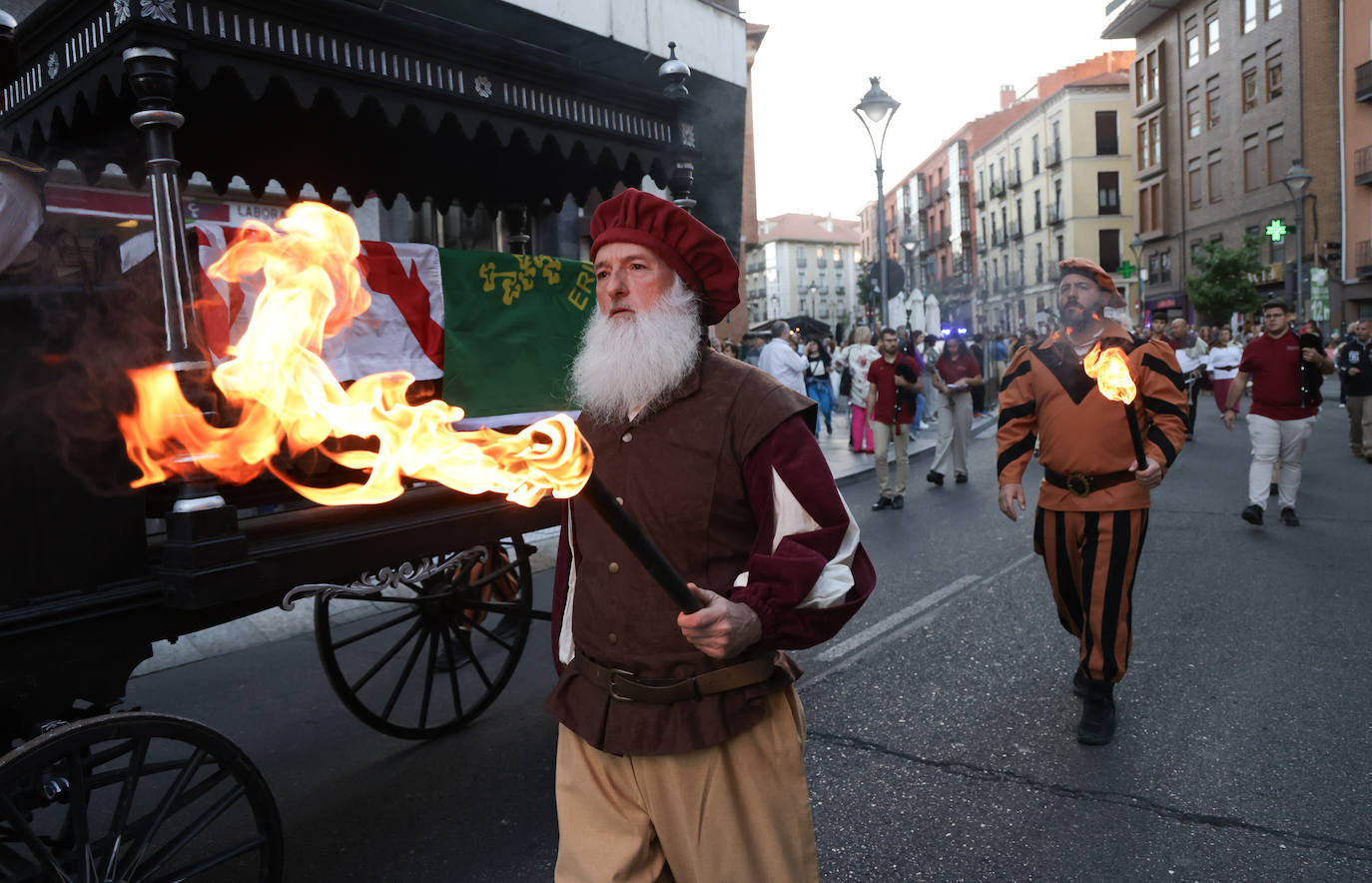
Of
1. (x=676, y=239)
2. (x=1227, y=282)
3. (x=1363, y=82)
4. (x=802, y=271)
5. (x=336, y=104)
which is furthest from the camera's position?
(x=802, y=271)

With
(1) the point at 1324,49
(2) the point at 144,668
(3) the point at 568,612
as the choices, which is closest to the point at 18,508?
(3) the point at 568,612

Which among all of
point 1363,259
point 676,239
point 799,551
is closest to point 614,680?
point 799,551

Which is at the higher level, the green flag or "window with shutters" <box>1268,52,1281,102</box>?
"window with shutters" <box>1268,52,1281,102</box>

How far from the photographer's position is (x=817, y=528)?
1.96 m

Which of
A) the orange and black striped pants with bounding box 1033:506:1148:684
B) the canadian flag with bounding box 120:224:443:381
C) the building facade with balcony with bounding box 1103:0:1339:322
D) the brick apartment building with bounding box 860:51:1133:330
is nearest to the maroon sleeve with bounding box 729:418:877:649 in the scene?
the orange and black striped pants with bounding box 1033:506:1148:684

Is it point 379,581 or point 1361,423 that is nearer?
point 379,581

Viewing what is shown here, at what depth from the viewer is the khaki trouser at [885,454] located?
33.8ft

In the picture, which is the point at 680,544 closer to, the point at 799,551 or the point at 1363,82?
the point at 799,551

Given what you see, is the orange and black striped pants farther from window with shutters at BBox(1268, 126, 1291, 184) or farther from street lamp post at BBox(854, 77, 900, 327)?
window with shutters at BBox(1268, 126, 1291, 184)

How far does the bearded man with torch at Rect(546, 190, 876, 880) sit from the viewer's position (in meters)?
2.00

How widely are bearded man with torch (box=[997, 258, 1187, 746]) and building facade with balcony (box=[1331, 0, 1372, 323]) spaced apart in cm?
3485

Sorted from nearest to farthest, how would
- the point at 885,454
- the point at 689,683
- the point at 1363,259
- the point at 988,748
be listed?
1. the point at 689,683
2. the point at 988,748
3. the point at 885,454
4. the point at 1363,259

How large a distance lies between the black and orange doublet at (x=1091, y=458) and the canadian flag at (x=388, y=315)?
8.72 ft

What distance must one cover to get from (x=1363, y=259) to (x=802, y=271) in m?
80.0
